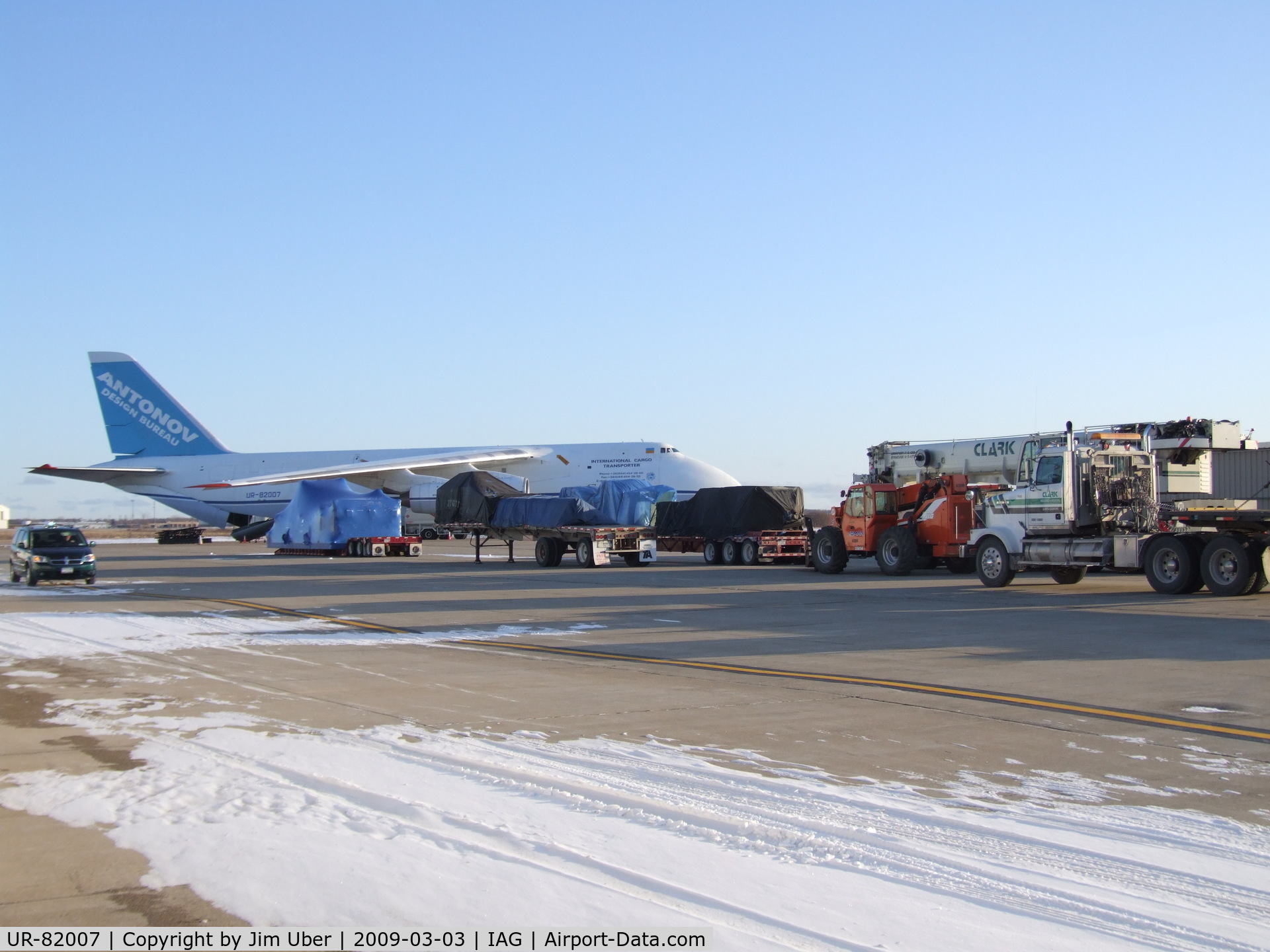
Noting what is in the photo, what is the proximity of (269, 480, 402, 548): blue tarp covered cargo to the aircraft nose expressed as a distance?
1132 centimetres

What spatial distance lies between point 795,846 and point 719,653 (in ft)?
25.5

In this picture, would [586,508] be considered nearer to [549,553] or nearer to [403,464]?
[549,553]

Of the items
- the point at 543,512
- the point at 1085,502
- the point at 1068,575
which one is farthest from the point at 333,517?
the point at 1085,502

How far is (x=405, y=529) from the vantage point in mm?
53312

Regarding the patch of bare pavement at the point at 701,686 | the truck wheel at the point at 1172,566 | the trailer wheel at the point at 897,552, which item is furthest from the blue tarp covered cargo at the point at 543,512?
the truck wheel at the point at 1172,566

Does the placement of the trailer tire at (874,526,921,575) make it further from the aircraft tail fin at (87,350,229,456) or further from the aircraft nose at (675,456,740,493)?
the aircraft tail fin at (87,350,229,456)

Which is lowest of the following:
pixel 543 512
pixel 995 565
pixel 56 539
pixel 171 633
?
pixel 171 633

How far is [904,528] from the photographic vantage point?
26.1m

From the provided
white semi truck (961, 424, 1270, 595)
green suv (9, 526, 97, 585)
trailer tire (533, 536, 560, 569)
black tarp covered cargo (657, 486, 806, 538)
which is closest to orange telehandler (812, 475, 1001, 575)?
white semi truck (961, 424, 1270, 595)

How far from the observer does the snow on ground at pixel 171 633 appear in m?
13.6

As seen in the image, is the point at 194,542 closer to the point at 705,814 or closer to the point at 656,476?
the point at 656,476

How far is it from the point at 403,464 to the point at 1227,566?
36902mm

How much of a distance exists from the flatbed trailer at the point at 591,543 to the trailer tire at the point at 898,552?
8.45m

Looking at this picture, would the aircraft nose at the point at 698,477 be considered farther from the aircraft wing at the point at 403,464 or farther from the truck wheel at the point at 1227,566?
the truck wheel at the point at 1227,566
